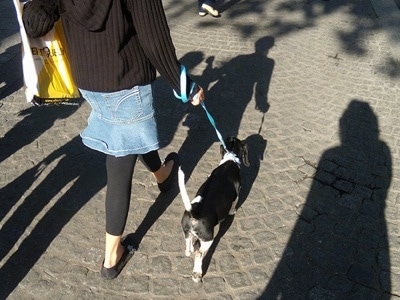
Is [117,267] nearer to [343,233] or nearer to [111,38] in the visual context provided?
[111,38]

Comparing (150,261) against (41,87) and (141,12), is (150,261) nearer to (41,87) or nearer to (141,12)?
(41,87)

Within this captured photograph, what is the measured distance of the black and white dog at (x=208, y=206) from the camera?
2.71 m

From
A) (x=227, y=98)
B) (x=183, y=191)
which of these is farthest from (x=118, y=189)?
(x=227, y=98)

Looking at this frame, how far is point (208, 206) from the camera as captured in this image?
2834 mm

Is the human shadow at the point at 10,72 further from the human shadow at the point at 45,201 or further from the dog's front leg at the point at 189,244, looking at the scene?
the dog's front leg at the point at 189,244

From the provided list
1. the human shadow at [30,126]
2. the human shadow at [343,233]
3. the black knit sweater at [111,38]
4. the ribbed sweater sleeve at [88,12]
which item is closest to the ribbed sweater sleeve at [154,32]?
the black knit sweater at [111,38]

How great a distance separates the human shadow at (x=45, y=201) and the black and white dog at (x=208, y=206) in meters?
1.14

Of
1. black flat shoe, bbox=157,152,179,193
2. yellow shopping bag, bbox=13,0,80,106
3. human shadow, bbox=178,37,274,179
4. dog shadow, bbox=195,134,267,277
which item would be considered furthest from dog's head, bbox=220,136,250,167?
yellow shopping bag, bbox=13,0,80,106

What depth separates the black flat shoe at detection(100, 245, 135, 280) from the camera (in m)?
2.94

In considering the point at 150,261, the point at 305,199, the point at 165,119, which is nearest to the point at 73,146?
the point at 165,119

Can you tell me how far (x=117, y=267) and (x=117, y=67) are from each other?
4.80ft

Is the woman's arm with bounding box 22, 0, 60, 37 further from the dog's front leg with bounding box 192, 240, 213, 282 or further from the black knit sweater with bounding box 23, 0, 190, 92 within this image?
the dog's front leg with bounding box 192, 240, 213, 282

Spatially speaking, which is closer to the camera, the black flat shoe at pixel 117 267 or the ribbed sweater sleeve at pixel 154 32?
the ribbed sweater sleeve at pixel 154 32

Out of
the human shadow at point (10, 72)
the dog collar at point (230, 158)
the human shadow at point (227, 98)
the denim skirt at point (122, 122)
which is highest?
the denim skirt at point (122, 122)
